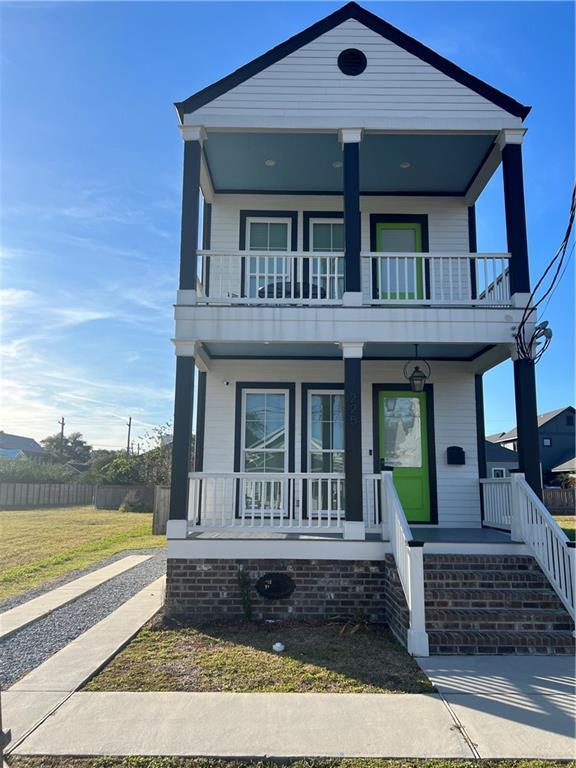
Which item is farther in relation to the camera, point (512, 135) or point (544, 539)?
point (512, 135)

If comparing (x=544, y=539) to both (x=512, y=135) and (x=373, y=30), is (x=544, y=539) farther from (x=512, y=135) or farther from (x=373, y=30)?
(x=373, y=30)

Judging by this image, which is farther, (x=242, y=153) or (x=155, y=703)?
(x=242, y=153)

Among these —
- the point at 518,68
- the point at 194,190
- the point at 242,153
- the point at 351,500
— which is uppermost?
the point at 518,68

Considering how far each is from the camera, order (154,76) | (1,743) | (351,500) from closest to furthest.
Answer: (1,743) → (351,500) → (154,76)

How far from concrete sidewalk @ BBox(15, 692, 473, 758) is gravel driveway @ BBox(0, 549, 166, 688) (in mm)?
1368

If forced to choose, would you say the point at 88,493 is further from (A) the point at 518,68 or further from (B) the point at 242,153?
(A) the point at 518,68

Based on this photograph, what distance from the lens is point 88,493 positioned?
101 ft

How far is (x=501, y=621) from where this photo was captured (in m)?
5.73

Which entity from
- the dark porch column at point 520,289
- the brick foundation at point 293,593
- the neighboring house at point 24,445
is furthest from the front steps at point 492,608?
the neighboring house at point 24,445

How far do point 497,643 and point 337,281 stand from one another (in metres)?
5.74

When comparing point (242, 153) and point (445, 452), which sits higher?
point (242, 153)

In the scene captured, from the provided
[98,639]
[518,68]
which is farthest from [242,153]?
[98,639]

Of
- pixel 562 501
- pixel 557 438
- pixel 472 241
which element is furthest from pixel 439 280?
pixel 557 438

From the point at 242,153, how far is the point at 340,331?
344 centimetres
